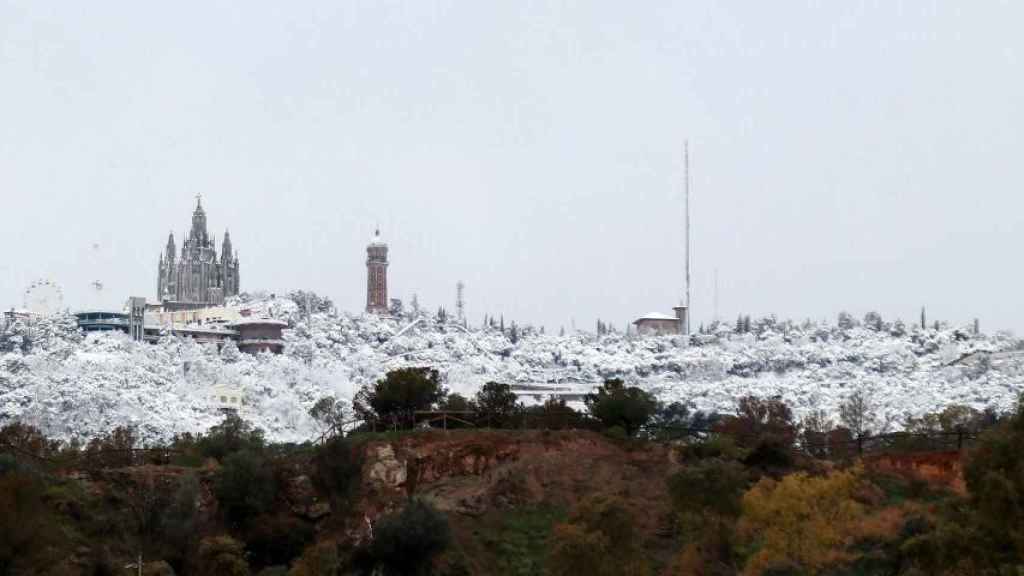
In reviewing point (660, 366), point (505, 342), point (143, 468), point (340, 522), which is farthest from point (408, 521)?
point (505, 342)

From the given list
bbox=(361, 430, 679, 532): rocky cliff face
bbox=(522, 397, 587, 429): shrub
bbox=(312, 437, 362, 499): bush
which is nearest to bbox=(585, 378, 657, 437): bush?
bbox=(522, 397, 587, 429): shrub

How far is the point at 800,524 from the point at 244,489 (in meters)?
15.7

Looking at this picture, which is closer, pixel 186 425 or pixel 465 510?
pixel 465 510

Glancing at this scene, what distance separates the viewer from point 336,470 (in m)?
48.0

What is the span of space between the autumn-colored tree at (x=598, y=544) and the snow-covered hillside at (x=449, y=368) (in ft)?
246

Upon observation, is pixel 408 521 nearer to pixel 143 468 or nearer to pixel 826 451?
pixel 143 468

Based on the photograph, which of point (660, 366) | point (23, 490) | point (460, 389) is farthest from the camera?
point (660, 366)

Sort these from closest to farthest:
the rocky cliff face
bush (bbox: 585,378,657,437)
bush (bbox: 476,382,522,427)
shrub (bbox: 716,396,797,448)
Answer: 1. the rocky cliff face
2. shrub (bbox: 716,396,797,448)
3. bush (bbox: 585,378,657,437)
4. bush (bbox: 476,382,522,427)

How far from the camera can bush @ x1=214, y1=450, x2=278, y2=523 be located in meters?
47.0

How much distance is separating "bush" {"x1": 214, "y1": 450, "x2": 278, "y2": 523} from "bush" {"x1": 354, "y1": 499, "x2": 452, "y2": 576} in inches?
182

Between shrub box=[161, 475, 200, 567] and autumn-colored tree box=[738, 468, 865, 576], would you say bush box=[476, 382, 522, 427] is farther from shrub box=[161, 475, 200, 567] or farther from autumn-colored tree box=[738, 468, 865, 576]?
autumn-colored tree box=[738, 468, 865, 576]

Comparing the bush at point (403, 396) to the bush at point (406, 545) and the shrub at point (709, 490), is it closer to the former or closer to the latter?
the bush at point (406, 545)

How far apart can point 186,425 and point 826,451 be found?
6378cm

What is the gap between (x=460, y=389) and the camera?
134875mm
